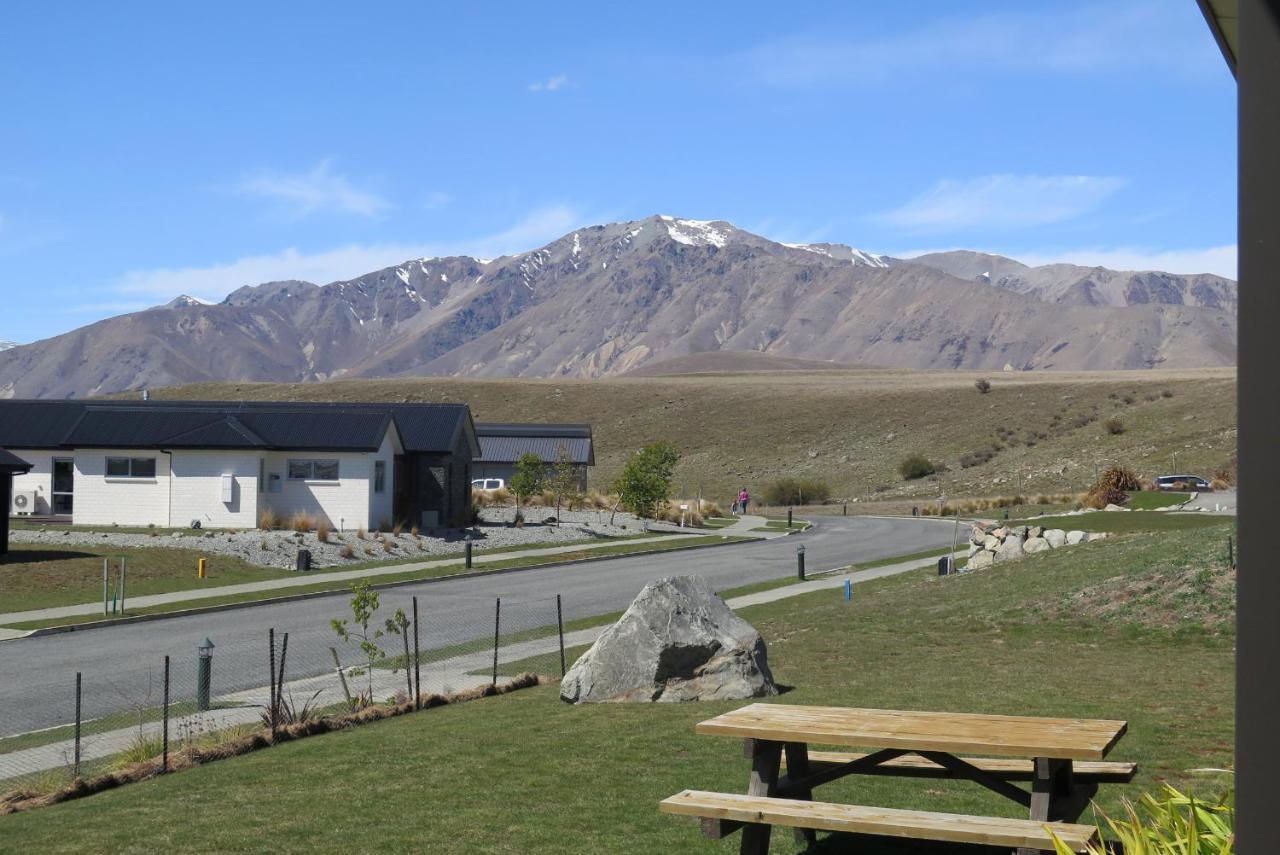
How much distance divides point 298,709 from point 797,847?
30.7 feet

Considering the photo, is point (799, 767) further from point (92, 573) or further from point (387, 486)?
point (387, 486)

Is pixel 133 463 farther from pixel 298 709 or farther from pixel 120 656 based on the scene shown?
pixel 298 709

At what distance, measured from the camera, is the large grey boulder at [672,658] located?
14109 mm

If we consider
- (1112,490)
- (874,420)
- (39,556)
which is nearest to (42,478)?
(39,556)

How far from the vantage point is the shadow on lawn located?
33156mm

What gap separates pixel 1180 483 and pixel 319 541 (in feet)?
123

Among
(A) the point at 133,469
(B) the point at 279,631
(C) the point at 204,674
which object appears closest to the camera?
(C) the point at 204,674

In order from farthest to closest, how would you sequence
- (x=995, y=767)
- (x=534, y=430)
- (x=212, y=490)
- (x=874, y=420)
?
1. (x=874, y=420)
2. (x=534, y=430)
3. (x=212, y=490)
4. (x=995, y=767)

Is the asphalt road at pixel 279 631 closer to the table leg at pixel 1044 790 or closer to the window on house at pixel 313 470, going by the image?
the table leg at pixel 1044 790

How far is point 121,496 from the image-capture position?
46.8 metres

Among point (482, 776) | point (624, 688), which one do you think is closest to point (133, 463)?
point (624, 688)

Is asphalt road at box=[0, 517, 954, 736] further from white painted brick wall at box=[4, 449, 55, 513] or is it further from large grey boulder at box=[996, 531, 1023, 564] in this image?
white painted brick wall at box=[4, 449, 55, 513]

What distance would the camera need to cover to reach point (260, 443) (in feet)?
151

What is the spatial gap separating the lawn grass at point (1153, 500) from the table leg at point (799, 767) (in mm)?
40825
